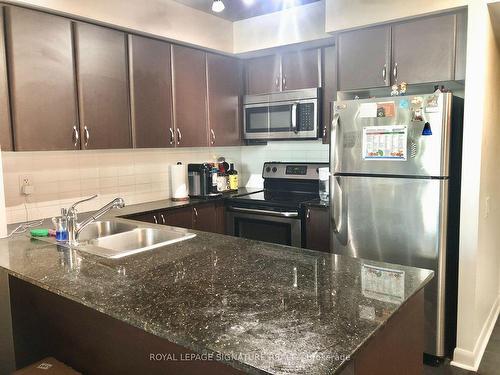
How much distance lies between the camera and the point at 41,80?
8.17 ft

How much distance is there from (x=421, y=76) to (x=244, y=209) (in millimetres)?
1675

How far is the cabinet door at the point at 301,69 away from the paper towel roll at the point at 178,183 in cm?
118

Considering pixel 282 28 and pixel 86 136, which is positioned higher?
pixel 282 28

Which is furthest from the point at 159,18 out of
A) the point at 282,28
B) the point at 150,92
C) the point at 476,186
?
the point at 476,186

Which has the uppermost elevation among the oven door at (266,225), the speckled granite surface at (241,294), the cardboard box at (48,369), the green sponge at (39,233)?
the green sponge at (39,233)

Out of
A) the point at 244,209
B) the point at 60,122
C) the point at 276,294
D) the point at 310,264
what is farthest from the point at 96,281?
the point at 244,209

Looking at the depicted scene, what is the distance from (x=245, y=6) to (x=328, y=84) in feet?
2.98

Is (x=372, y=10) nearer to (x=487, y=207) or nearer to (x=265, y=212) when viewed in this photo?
(x=487, y=207)

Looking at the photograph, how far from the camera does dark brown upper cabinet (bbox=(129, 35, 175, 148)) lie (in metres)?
3.02

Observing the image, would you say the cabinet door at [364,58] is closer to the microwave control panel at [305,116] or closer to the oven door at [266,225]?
the microwave control panel at [305,116]

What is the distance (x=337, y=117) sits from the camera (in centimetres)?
278

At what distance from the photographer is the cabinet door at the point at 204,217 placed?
133 inches

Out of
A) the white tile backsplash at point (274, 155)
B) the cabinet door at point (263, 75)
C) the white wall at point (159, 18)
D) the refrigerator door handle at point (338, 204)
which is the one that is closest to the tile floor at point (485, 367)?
the refrigerator door handle at point (338, 204)

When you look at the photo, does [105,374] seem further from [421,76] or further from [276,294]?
[421,76]
